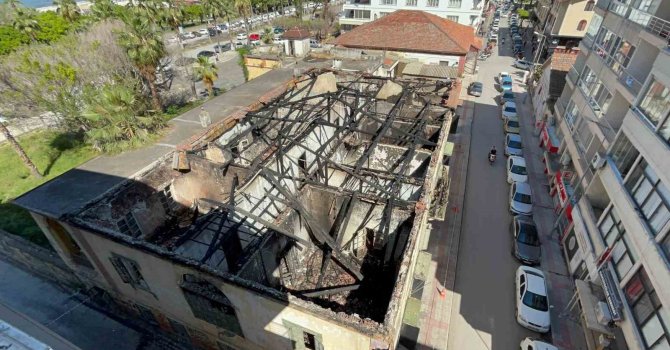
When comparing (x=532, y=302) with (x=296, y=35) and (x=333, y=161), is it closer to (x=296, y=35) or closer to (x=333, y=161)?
(x=333, y=161)

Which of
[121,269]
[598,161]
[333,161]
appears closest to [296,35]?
[333,161]

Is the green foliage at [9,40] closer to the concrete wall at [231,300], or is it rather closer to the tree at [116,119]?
the tree at [116,119]

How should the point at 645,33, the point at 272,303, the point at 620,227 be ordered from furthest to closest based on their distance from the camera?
the point at 645,33 < the point at 620,227 < the point at 272,303

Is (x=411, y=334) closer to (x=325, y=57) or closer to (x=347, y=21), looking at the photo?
(x=325, y=57)

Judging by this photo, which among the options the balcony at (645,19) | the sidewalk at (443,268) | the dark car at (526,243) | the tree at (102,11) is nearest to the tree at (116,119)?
the sidewalk at (443,268)

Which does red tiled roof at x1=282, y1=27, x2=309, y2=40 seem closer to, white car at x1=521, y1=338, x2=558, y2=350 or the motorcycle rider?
the motorcycle rider

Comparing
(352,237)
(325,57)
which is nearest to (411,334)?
(352,237)

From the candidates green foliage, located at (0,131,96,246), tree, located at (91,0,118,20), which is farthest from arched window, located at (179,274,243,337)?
tree, located at (91,0,118,20)
